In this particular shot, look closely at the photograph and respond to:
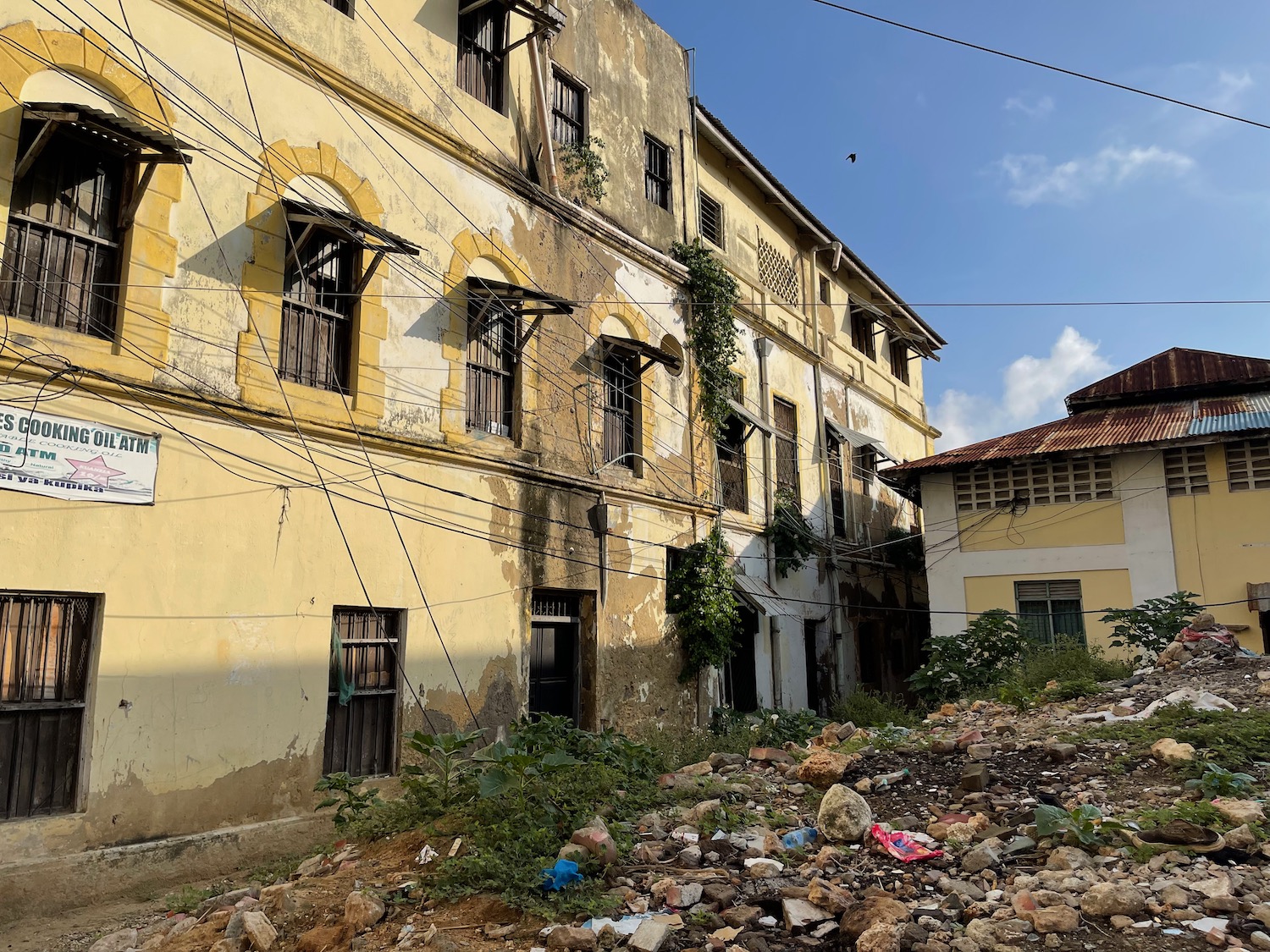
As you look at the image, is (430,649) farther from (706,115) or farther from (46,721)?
(706,115)

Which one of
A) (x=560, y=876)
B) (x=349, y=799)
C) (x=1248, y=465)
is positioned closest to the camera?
(x=560, y=876)

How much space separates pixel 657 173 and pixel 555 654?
7.64 m

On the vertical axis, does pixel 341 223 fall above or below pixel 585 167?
below

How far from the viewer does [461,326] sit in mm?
10055

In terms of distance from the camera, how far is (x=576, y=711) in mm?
11039

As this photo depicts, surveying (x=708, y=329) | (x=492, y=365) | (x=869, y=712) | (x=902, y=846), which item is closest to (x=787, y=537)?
(x=869, y=712)

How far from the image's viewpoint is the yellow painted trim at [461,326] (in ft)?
32.1

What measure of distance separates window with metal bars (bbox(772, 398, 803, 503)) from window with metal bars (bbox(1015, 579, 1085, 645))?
4274 millimetres

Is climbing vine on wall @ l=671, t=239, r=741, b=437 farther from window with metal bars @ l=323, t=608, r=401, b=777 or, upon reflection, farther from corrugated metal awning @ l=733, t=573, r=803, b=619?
window with metal bars @ l=323, t=608, r=401, b=777

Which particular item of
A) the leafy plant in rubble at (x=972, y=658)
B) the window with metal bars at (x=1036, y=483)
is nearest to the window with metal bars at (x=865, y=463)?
the window with metal bars at (x=1036, y=483)

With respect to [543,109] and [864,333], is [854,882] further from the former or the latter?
[864,333]

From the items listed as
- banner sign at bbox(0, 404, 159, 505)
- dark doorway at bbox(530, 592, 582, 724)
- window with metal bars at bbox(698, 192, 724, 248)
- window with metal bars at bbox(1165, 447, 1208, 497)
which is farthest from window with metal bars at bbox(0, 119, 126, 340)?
window with metal bars at bbox(1165, 447, 1208, 497)

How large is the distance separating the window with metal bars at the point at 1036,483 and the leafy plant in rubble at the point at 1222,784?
10.3 m

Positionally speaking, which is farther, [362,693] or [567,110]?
[567,110]
